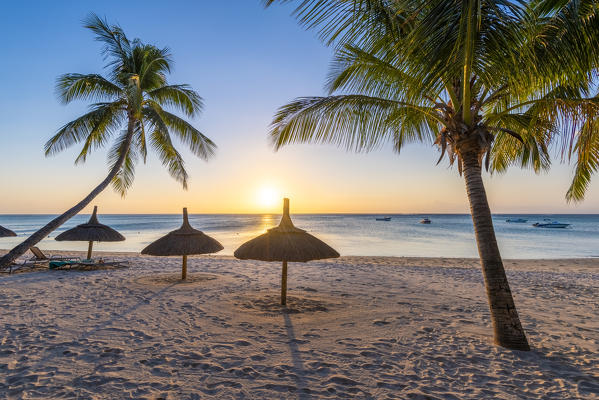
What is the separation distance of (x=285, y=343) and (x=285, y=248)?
176cm

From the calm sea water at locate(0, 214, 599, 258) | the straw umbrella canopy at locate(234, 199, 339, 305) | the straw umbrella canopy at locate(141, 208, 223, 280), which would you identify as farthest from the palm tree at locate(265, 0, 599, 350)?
the calm sea water at locate(0, 214, 599, 258)

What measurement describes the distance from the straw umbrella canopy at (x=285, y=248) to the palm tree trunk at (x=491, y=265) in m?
2.67

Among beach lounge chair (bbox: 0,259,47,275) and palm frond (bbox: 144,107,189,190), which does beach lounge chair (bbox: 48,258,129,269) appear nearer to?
beach lounge chair (bbox: 0,259,47,275)

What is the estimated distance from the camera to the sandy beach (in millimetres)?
3125

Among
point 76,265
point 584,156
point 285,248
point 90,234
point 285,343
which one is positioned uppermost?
point 584,156

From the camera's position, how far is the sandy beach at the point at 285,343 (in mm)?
3125

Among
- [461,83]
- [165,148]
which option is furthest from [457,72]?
[165,148]

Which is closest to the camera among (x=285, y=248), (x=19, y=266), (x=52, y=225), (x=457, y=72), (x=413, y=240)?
(x=457, y=72)

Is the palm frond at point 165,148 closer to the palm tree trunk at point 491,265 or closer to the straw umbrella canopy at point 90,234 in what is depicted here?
the straw umbrella canopy at point 90,234

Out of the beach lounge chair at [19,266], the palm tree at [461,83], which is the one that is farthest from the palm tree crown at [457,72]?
the beach lounge chair at [19,266]

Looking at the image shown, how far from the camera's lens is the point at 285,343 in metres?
4.23

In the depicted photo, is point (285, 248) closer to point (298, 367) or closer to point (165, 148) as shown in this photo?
point (298, 367)

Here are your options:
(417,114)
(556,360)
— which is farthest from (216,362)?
(417,114)

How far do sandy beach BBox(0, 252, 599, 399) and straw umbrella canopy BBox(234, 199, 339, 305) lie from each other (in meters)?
0.99
